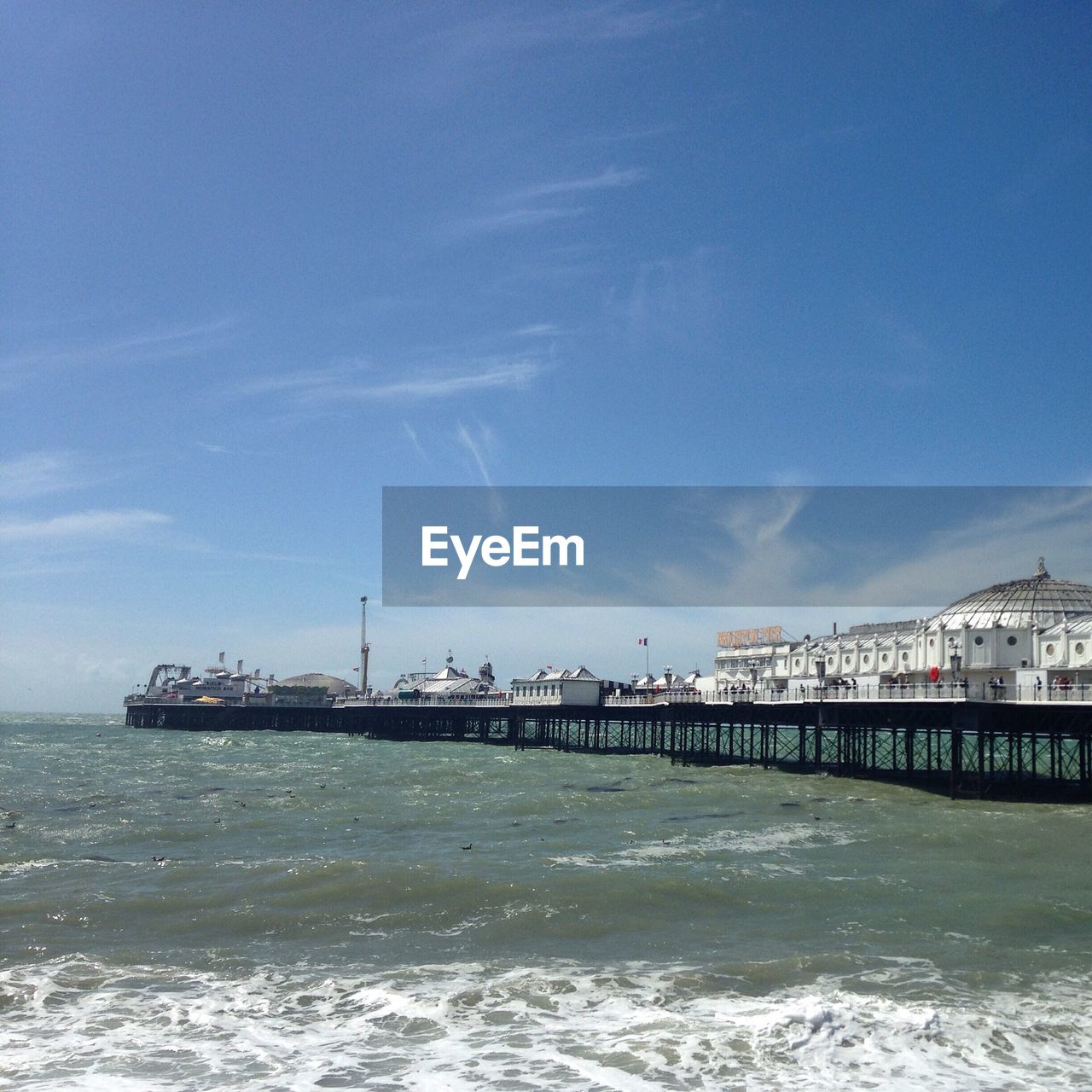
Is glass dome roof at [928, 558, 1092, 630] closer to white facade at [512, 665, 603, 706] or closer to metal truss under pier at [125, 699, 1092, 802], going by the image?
metal truss under pier at [125, 699, 1092, 802]

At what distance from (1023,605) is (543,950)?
6075cm

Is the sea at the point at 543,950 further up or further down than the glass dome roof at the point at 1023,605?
further down

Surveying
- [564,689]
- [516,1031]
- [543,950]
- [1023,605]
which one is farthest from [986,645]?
[516,1031]

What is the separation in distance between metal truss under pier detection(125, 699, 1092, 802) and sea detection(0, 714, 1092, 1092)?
7.91 meters

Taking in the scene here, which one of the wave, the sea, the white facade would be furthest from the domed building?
the wave

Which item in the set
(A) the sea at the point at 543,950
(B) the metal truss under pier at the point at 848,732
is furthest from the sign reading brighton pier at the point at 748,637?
(A) the sea at the point at 543,950

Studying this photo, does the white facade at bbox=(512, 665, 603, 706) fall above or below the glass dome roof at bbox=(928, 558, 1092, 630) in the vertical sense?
below

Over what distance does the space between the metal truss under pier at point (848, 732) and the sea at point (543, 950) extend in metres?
7.91

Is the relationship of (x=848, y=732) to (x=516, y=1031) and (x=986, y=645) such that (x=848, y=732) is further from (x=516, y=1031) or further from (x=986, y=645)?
(x=516, y=1031)

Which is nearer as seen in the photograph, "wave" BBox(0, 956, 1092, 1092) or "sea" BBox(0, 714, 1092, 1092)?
"wave" BBox(0, 956, 1092, 1092)

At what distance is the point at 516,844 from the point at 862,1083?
17892 millimetres

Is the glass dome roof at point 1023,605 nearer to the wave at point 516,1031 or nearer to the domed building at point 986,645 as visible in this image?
the domed building at point 986,645

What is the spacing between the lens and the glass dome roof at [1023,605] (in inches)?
2670

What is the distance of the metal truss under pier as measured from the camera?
44875mm
